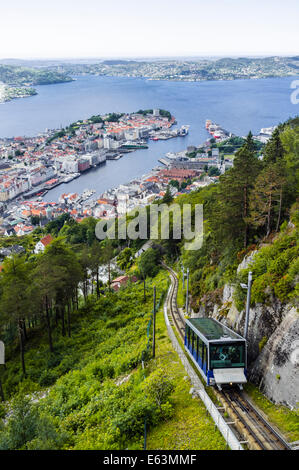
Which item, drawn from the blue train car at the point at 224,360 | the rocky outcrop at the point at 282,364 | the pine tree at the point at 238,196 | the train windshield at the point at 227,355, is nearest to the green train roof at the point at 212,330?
the blue train car at the point at 224,360

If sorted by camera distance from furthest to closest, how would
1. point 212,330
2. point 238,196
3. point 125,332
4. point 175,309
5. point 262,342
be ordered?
point 175,309
point 125,332
point 238,196
point 212,330
point 262,342

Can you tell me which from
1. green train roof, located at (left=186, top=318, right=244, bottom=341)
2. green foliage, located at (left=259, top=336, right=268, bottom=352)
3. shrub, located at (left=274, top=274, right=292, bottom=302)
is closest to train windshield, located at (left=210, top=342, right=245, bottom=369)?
green train roof, located at (left=186, top=318, right=244, bottom=341)

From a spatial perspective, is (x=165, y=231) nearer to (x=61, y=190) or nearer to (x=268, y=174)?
(x=268, y=174)

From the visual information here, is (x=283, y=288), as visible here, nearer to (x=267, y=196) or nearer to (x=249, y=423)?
(x=249, y=423)

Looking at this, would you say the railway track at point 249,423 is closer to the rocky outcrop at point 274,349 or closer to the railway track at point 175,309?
the rocky outcrop at point 274,349

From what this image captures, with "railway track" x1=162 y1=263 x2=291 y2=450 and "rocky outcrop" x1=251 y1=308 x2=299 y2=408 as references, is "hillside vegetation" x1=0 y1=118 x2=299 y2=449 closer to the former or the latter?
"railway track" x1=162 y1=263 x2=291 y2=450

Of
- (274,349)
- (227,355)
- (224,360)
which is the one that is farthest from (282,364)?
(224,360)
